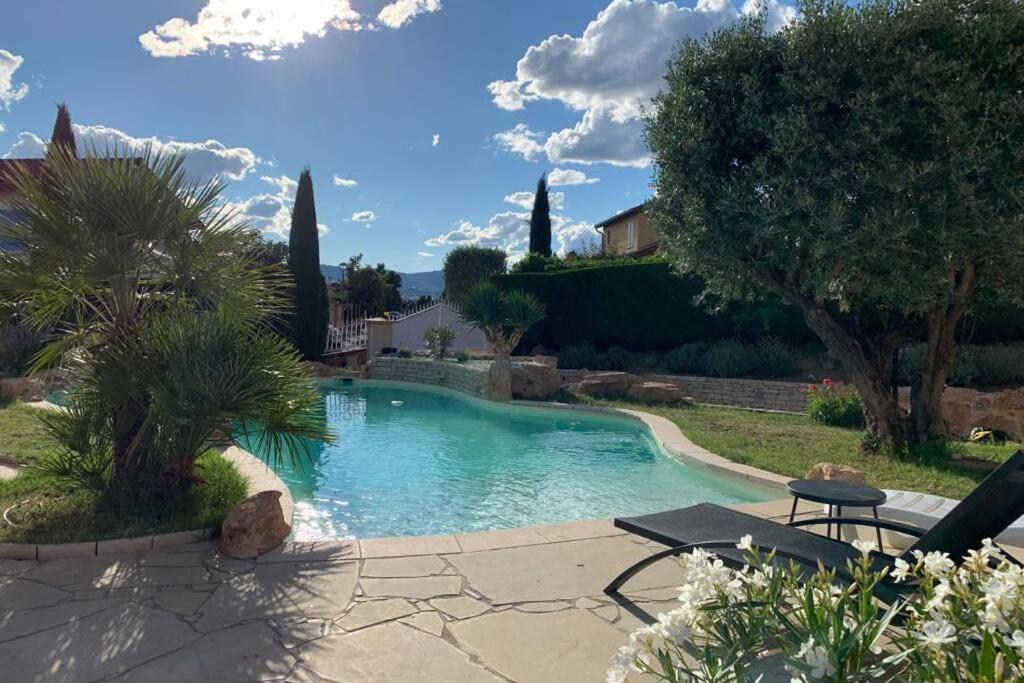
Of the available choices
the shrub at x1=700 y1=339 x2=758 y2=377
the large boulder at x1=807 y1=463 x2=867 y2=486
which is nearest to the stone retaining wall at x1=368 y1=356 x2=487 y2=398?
the shrub at x1=700 y1=339 x2=758 y2=377

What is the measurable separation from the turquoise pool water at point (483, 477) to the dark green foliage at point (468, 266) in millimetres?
10720

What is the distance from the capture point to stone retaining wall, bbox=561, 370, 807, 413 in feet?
42.9

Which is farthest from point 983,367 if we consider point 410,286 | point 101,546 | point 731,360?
point 410,286

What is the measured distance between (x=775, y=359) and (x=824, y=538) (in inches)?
487

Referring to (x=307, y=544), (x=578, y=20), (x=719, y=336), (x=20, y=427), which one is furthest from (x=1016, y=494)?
(x=719, y=336)

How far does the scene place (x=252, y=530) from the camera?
13.7 feet

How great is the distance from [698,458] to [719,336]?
30.6ft

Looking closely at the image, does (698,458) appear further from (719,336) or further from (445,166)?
(445,166)

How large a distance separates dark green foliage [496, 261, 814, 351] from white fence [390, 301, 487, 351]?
3.42m

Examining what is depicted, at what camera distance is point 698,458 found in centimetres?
782

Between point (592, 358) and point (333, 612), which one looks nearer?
point (333, 612)

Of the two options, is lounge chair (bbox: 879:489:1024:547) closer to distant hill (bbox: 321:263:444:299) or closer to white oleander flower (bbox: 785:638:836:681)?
white oleander flower (bbox: 785:638:836:681)

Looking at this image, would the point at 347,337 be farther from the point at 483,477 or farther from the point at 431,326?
the point at 483,477

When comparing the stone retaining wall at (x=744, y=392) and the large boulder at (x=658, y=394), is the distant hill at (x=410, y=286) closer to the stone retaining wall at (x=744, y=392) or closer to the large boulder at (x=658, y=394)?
the stone retaining wall at (x=744, y=392)
